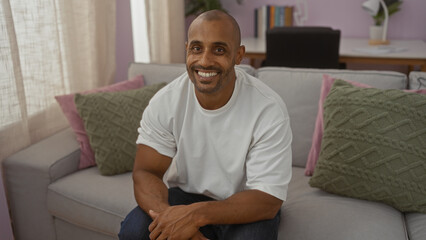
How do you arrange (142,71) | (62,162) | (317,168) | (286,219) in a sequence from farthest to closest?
(142,71), (62,162), (317,168), (286,219)

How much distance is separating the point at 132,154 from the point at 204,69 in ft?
2.41

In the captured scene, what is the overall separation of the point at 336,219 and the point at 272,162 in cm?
36

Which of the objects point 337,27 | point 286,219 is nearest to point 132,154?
point 286,219

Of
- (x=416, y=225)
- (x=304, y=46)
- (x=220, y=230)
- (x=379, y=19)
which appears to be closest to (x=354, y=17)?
(x=379, y=19)

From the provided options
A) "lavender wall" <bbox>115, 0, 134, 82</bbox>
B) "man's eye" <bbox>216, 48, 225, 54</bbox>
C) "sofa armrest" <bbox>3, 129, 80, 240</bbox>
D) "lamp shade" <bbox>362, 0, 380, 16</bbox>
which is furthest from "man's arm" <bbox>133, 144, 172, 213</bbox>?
"lamp shade" <bbox>362, 0, 380, 16</bbox>

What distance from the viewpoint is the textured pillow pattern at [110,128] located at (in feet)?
6.11

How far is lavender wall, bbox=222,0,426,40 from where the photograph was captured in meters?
3.65

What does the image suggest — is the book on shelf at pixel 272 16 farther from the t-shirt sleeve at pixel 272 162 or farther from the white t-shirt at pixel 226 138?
the t-shirt sleeve at pixel 272 162

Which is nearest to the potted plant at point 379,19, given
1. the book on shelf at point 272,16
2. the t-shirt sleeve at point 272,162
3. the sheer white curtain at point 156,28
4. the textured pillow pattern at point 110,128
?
the book on shelf at point 272,16

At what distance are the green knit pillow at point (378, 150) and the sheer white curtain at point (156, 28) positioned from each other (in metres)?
1.85

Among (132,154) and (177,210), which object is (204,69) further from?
(132,154)

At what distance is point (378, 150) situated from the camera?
1.57 meters

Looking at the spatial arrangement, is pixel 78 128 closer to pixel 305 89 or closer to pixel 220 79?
pixel 220 79

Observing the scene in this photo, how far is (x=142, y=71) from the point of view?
231cm
